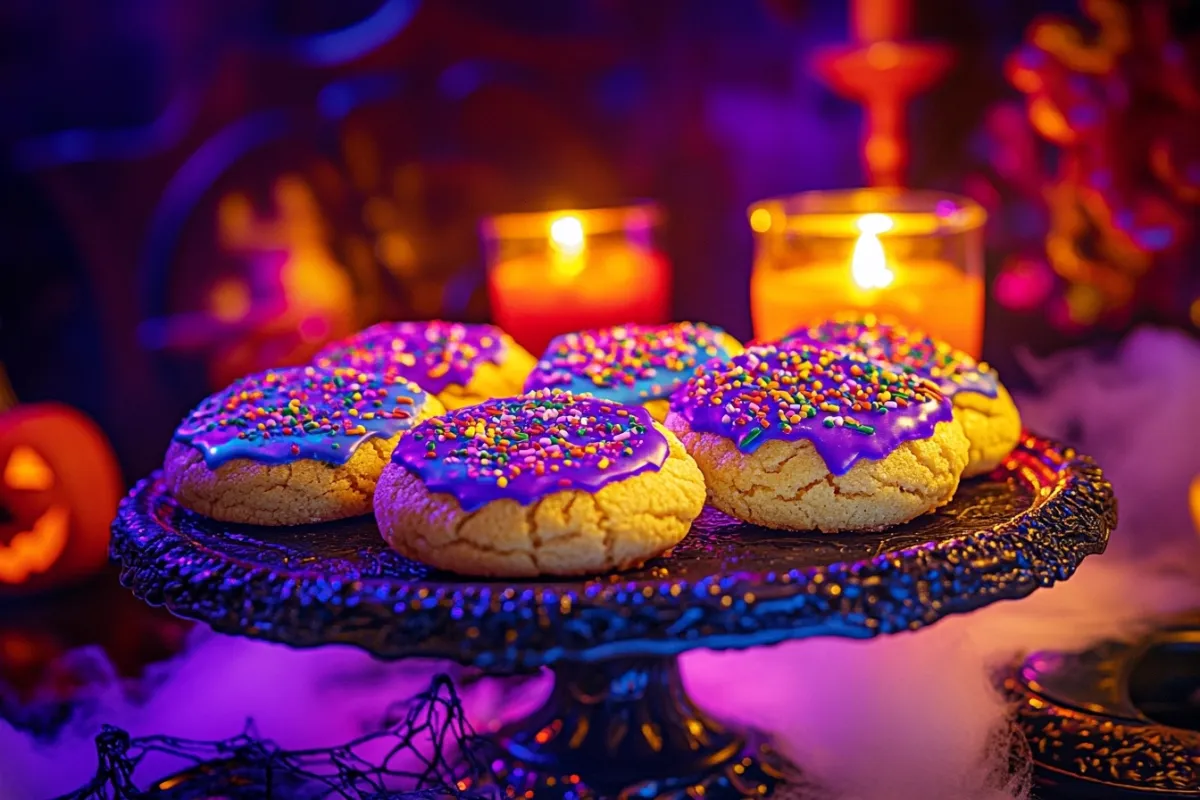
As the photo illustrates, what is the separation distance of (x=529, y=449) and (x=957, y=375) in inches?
25.5

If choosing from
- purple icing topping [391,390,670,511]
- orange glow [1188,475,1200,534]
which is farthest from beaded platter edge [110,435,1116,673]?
orange glow [1188,475,1200,534]

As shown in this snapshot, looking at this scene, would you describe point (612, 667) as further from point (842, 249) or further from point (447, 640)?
point (842, 249)

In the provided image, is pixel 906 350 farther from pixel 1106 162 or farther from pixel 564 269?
pixel 1106 162

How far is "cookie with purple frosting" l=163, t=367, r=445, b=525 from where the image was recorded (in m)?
1.45

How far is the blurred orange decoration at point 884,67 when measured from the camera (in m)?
2.38

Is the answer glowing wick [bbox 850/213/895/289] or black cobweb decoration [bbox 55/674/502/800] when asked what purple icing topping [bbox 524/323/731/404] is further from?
black cobweb decoration [bbox 55/674/502/800]

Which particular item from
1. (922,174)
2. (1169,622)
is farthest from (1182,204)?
(1169,622)

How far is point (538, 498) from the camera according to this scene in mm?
1256

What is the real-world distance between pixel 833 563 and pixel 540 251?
1.33 meters

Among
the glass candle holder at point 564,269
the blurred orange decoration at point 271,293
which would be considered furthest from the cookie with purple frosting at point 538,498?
the blurred orange decoration at point 271,293

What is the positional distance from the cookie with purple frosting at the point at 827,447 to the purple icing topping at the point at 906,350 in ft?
0.41

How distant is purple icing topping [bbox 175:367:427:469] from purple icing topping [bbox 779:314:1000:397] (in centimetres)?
55

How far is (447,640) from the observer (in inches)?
44.8

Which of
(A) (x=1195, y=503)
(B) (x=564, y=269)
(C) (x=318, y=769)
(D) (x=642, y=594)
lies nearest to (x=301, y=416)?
(C) (x=318, y=769)
